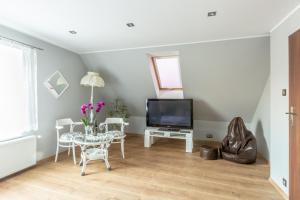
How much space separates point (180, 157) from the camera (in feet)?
12.0

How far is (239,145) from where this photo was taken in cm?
351

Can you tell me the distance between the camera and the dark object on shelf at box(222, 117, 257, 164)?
10.7 ft

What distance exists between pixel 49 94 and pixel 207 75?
3.27m

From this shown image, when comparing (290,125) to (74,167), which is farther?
(74,167)

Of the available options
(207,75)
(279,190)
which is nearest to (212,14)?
(207,75)

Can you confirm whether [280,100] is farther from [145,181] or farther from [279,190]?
Result: [145,181]

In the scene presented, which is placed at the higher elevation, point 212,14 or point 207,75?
point 212,14

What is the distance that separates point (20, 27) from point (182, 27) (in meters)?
2.54

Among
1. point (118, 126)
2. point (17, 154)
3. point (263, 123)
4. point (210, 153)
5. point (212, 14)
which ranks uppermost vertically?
point (212, 14)

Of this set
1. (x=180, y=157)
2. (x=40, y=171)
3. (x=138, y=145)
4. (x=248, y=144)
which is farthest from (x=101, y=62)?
(x=248, y=144)

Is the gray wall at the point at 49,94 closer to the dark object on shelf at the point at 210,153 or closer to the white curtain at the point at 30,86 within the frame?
the white curtain at the point at 30,86

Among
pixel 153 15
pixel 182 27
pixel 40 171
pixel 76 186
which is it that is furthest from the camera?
pixel 40 171

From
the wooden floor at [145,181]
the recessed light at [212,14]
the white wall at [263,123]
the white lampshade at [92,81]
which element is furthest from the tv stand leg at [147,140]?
the recessed light at [212,14]

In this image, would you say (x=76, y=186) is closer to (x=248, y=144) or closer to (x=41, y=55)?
(x=41, y=55)
